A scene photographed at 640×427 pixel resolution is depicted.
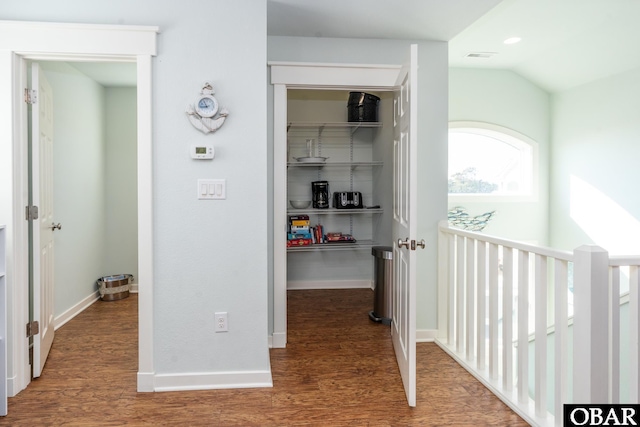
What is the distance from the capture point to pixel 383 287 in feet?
13.1

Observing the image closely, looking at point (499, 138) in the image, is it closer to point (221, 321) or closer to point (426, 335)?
point (426, 335)

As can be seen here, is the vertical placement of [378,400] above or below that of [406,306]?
below

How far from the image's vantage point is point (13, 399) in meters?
2.43

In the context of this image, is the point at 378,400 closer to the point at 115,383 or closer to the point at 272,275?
the point at 272,275

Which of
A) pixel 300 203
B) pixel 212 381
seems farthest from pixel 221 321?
pixel 300 203

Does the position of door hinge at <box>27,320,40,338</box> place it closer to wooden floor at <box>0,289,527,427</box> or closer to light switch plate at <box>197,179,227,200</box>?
wooden floor at <box>0,289,527,427</box>

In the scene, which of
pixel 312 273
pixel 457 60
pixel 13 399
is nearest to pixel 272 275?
pixel 13 399

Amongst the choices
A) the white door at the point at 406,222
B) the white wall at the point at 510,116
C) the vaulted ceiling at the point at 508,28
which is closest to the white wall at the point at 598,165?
the white wall at the point at 510,116

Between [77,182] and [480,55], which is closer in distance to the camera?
[77,182]

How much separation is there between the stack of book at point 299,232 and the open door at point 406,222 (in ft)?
6.09

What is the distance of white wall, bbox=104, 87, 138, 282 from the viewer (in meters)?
5.04

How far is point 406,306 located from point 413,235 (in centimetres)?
46

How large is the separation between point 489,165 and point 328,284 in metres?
2.52

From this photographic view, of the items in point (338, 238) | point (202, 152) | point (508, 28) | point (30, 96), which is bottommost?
point (338, 238)
